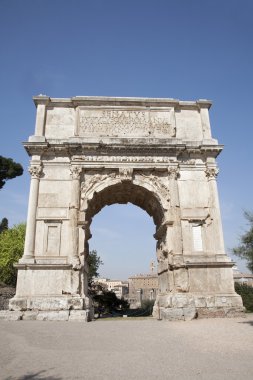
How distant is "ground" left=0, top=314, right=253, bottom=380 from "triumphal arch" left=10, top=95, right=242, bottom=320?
14.1 ft

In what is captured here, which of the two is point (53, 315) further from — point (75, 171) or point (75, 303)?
point (75, 171)

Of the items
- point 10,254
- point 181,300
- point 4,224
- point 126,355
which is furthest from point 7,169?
point 126,355

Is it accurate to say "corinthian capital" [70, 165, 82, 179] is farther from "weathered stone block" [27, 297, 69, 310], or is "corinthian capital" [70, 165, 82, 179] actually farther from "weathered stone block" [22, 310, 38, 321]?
"weathered stone block" [22, 310, 38, 321]

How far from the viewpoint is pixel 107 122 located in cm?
1545

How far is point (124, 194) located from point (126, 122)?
360cm

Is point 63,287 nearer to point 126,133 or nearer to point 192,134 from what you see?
point 126,133

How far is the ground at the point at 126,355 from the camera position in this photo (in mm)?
4492

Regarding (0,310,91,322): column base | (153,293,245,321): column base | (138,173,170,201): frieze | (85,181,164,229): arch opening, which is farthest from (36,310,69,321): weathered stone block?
(138,173,170,201): frieze

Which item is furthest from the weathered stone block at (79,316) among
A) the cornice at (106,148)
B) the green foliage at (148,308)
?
the green foliage at (148,308)

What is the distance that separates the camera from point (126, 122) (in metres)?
15.5

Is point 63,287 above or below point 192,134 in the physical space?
below

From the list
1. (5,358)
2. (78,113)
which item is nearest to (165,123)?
(78,113)

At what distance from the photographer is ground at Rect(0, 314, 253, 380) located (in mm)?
4492

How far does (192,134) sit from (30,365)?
→ 13.0m
